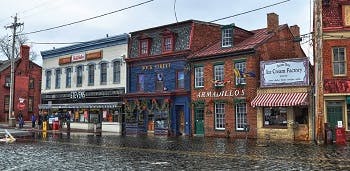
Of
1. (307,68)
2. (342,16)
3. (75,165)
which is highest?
(342,16)

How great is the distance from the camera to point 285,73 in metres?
29.0

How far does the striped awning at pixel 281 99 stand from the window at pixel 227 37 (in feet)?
17.9

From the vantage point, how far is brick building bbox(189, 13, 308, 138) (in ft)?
100

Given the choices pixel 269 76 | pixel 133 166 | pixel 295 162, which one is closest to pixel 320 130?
pixel 269 76

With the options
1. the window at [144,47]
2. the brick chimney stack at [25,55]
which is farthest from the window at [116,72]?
the brick chimney stack at [25,55]

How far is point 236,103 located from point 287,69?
4498 millimetres

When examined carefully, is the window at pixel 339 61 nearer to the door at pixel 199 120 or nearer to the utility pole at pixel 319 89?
the utility pole at pixel 319 89

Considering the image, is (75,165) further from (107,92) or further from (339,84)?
(107,92)

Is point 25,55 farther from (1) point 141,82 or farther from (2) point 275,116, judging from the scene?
(2) point 275,116

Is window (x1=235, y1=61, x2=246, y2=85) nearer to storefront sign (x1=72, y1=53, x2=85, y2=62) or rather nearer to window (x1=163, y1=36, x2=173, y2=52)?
window (x1=163, y1=36, x2=173, y2=52)

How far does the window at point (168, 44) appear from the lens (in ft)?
119

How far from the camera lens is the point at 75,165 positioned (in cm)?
1559

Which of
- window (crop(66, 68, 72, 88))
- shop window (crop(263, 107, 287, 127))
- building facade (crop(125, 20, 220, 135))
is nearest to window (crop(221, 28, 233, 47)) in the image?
building facade (crop(125, 20, 220, 135))

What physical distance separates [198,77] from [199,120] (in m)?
3.31
